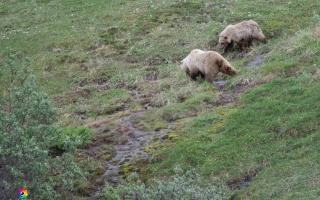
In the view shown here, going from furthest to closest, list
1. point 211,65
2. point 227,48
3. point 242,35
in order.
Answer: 1. point 227,48
2. point 242,35
3. point 211,65

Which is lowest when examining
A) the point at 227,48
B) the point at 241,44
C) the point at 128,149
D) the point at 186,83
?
the point at 128,149

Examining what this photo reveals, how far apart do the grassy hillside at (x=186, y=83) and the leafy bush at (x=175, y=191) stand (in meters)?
0.54

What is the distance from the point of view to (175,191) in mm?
10305

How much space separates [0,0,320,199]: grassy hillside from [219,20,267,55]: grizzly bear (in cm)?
44

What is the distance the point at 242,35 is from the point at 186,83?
3872 millimetres

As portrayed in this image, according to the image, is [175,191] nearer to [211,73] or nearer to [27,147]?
[27,147]

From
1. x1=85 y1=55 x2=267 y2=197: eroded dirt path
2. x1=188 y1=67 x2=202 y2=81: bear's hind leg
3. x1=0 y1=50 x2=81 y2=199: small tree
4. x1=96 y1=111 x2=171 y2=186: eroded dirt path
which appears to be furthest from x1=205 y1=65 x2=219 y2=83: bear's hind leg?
x1=0 y1=50 x2=81 y2=199: small tree

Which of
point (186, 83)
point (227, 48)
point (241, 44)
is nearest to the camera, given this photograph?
point (186, 83)

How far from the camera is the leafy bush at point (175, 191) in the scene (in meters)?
10.1

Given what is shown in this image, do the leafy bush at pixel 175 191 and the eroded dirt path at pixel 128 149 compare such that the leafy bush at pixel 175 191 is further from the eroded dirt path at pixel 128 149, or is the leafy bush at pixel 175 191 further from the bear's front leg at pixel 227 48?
the bear's front leg at pixel 227 48

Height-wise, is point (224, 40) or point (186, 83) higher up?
point (224, 40)

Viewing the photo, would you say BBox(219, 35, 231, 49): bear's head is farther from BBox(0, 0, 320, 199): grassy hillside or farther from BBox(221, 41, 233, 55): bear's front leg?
BBox(0, 0, 320, 199): grassy hillside

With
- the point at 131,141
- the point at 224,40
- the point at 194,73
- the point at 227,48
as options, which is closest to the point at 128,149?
the point at 131,141

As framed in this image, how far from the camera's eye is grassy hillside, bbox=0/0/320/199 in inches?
444
